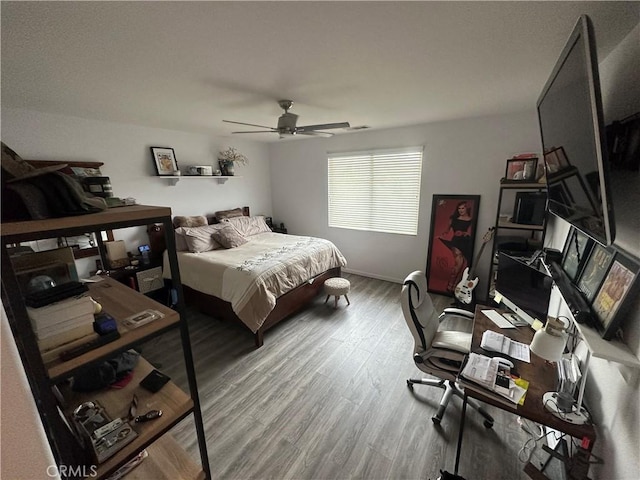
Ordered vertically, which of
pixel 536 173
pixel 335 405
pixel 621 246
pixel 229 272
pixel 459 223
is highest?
pixel 536 173

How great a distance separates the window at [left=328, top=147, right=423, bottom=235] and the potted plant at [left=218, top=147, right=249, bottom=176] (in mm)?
1659

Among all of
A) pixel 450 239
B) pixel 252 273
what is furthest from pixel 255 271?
pixel 450 239

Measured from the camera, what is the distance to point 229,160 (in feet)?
13.8

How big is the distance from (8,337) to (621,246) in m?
2.04

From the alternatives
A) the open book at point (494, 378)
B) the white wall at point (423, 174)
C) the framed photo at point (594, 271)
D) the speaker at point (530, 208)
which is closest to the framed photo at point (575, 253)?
the framed photo at point (594, 271)

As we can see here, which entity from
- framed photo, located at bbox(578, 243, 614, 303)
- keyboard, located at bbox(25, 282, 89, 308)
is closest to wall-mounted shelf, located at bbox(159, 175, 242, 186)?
keyboard, located at bbox(25, 282, 89, 308)

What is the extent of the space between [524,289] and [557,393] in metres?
0.79

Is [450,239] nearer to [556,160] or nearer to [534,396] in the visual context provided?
[556,160]

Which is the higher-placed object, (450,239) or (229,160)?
(229,160)

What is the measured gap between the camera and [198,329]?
9.58ft

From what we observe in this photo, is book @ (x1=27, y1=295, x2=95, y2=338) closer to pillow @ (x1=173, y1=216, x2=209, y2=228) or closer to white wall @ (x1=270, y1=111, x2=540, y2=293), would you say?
pillow @ (x1=173, y1=216, x2=209, y2=228)

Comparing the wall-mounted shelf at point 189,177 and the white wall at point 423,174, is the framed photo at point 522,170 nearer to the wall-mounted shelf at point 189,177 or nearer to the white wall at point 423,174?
the white wall at point 423,174

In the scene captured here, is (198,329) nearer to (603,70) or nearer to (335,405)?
(335,405)

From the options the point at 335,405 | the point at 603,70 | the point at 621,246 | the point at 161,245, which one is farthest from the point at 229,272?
the point at 603,70
